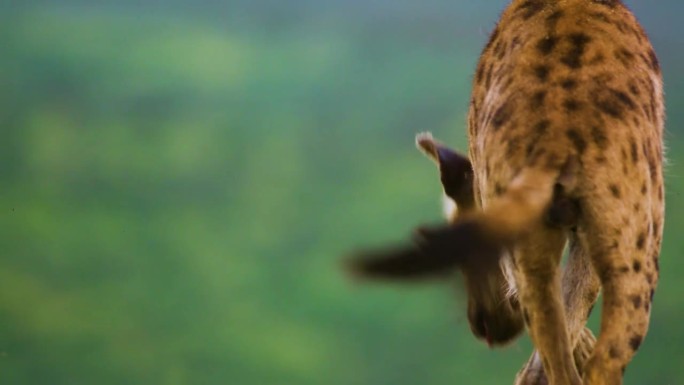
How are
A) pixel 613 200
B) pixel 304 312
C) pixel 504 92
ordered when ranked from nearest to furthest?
pixel 613 200 → pixel 504 92 → pixel 304 312

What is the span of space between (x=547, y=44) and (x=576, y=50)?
0.09 metres

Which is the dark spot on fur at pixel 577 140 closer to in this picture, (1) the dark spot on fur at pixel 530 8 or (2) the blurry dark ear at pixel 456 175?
(1) the dark spot on fur at pixel 530 8

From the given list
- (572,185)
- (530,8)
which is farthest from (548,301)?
(530,8)

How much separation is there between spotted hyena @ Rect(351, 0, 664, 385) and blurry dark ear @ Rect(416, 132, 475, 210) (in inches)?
19.8

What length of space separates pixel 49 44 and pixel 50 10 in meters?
0.17

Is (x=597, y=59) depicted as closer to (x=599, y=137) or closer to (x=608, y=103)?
(x=608, y=103)

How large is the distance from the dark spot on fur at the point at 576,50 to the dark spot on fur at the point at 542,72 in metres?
0.05

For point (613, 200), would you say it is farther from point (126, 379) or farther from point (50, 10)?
point (50, 10)

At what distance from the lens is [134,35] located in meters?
6.49

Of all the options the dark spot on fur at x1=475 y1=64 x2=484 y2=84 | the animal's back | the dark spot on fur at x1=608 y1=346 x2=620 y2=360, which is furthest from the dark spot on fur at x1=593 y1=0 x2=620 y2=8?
the dark spot on fur at x1=608 y1=346 x2=620 y2=360

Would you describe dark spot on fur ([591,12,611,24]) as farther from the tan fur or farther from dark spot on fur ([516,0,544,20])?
dark spot on fur ([516,0,544,20])

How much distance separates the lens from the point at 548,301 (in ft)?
10.2

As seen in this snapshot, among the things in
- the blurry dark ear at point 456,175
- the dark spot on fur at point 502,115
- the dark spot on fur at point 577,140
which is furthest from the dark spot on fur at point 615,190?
the blurry dark ear at point 456,175

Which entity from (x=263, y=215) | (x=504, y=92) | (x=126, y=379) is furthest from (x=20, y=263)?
(x=504, y=92)
